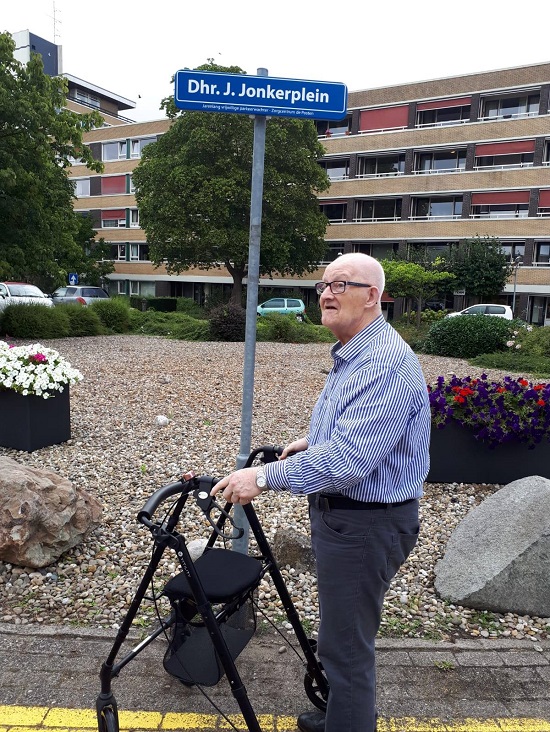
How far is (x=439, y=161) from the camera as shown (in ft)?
138

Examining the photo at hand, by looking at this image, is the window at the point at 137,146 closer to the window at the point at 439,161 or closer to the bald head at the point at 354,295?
the window at the point at 439,161

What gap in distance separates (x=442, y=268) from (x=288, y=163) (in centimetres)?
1095

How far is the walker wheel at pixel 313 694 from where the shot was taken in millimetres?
2670

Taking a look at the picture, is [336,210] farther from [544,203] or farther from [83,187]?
[83,187]

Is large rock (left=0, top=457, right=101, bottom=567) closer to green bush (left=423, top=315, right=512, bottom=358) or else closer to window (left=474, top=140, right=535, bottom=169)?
green bush (left=423, top=315, right=512, bottom=358)

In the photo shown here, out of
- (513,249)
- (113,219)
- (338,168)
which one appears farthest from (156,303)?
(513,249)

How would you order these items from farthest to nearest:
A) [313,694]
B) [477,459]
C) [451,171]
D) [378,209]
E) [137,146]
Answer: [137,146], [378,209], [451,171], [477,459], [313,694]

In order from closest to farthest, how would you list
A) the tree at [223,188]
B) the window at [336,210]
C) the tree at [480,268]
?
the tree at [223,188], the tree at [480,268], the window at [336,210]

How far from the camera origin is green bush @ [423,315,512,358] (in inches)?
679

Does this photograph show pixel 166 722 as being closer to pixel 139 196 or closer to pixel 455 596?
pixel 455 596

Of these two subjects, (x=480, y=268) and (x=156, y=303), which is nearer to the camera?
(x=480, y=268)

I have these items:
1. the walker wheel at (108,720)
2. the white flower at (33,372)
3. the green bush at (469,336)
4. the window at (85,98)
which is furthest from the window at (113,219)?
the walker wheel at (108,720)

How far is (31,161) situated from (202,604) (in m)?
17.6

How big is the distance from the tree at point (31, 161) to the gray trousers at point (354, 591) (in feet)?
52.1
